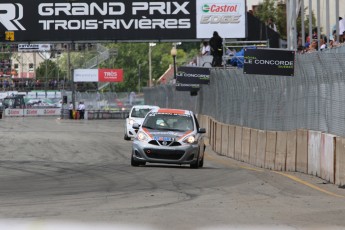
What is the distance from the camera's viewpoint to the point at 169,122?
22469 mm

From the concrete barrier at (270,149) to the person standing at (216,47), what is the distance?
1126 cm

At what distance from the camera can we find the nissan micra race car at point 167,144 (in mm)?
21141

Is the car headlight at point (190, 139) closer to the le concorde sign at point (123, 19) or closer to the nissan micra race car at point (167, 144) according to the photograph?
the nissan micra race car at point (167, 144)

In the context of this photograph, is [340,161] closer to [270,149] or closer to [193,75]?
[270,149]

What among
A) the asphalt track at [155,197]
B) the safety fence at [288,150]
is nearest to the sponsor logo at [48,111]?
the safety fence at [288,150]

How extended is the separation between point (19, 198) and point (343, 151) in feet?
20.2

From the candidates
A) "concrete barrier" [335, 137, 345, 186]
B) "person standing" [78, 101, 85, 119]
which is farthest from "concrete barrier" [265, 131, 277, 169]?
"person standing" [78, 101, 85, 119]

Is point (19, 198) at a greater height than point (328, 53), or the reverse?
point (328, 53)

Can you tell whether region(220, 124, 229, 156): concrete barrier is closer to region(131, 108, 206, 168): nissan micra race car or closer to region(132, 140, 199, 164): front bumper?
region(131, 108, 206, 168): nissan micra race car

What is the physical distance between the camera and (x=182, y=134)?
21609mm

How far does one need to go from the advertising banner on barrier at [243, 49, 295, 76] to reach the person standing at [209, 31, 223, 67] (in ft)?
39.9

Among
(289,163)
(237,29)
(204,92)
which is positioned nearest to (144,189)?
(289,163)

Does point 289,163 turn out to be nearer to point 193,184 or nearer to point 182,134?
point 182,134

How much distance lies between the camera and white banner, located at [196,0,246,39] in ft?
159
